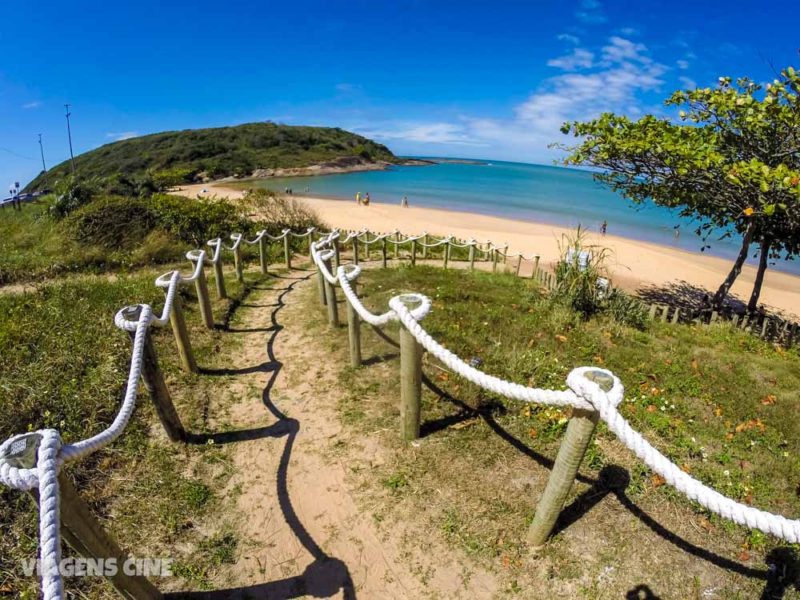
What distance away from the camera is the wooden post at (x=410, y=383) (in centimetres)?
333

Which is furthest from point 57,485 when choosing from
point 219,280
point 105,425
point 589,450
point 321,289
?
point 219,280

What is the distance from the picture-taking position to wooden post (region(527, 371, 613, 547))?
2318 millimetres

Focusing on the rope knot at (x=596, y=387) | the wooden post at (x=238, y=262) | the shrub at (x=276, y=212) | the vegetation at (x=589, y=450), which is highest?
the shrub at (x=276, y=212)

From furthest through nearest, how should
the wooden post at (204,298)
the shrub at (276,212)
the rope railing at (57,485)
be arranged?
the shrub at (276,212), the wooden post at (204,298), the rope railing at (57,485)

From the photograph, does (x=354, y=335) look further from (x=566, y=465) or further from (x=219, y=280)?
(x=219, y=280)

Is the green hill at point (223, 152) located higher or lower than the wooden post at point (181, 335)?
higher

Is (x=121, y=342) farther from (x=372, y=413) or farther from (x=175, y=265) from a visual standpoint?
(x=175, y=265)

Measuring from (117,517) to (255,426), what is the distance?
1376 millimetres

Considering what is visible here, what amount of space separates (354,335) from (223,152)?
77.2m

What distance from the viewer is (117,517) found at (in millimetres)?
3135

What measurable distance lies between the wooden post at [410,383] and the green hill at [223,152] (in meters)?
57.7

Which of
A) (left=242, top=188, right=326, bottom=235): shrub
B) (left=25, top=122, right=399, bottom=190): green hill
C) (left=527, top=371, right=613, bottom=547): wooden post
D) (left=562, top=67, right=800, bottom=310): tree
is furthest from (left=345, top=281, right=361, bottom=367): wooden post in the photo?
(left=25, top=122, right=399, bottom=190): green hill

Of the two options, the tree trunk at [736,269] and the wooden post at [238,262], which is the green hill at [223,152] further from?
the tree trunk at [736,269]

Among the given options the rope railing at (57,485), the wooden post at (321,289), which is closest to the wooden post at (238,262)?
the wooden post at (321,289)
